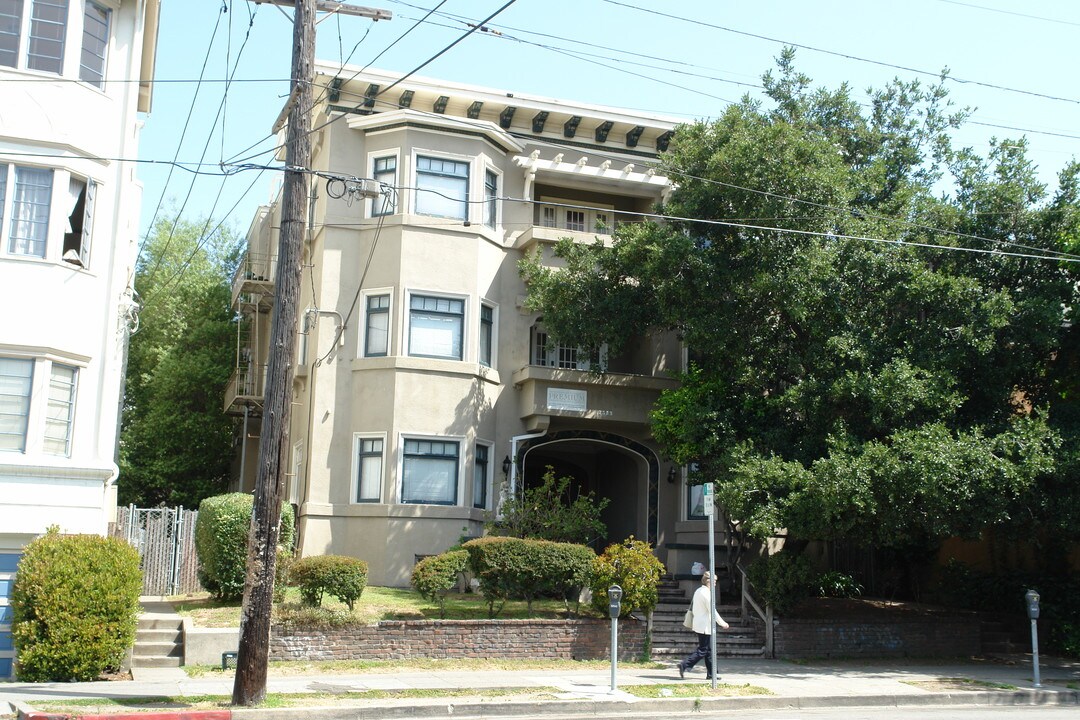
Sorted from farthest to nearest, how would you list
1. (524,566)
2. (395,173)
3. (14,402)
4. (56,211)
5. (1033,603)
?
(395,173)
(524,566)
(56,211)
(1033,603)
(14,402)

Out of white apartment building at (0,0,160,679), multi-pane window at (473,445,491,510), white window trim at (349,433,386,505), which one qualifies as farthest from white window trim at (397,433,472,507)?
white apartment building at (0,0,160,679)

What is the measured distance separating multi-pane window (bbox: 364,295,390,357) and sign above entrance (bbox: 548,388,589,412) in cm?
381

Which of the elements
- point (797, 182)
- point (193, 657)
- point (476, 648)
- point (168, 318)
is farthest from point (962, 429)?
point (168, 318)

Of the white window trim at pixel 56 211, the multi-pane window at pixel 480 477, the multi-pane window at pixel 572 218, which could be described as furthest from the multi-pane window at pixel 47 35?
the multi-pane window at pixel 572 218

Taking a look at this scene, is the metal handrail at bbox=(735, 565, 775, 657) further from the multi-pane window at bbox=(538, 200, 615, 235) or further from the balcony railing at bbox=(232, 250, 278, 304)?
the balcony railing at bbox=(232, 250, 278, 304)

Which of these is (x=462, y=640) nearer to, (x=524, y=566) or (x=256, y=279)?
(x=524, y=566)

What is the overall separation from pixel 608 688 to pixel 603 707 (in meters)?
1.21

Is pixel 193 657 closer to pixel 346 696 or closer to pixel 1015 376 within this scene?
pixel 346 696

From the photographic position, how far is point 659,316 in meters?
22.7

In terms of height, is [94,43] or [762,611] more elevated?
[94,43]

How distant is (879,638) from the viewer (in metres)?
19.9

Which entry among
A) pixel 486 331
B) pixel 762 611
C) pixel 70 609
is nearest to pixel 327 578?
pixel 70 609

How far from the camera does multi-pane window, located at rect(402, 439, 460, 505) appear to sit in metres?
22.9

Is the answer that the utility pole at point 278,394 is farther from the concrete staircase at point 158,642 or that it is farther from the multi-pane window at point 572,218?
the multi-pane window at point 572,218
